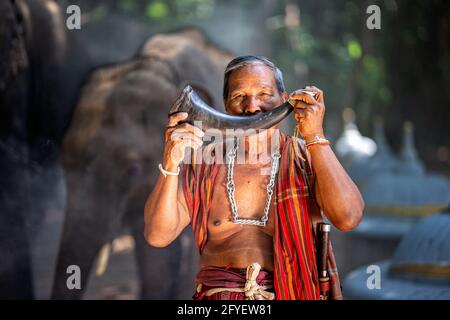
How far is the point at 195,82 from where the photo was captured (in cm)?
461

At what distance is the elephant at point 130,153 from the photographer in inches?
161

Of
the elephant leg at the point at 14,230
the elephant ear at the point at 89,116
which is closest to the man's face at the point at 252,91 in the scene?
the elephant leg at the point at 14,230

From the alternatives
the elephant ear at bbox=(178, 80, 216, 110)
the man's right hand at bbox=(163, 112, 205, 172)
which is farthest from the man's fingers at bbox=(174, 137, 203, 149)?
the elephant ear at bbox=(178, 80, 216, 110)

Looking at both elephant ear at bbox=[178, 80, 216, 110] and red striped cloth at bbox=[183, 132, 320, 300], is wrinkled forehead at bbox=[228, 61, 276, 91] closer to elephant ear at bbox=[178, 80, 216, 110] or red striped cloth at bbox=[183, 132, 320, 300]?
red striped cloth at bbox=[183, 132, 320, 300]

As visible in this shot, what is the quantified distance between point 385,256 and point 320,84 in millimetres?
2001

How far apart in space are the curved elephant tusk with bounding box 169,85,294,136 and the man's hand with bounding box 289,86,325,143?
0.04 meters

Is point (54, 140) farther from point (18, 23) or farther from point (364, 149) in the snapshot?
point (364, 149)

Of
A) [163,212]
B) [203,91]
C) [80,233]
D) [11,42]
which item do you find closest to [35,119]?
[11,42]

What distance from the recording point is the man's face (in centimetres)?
208

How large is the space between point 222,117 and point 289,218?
0.38m

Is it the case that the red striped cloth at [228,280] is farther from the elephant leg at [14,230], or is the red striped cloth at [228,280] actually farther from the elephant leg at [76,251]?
the elephant leg at [76,251]

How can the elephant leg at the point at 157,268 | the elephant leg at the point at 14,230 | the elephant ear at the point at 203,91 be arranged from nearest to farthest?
the elephant leg at the point at 14,230
the elephant leg at the point at 157,268
the elephant ear at the point at 203,91

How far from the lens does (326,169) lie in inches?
75.7
